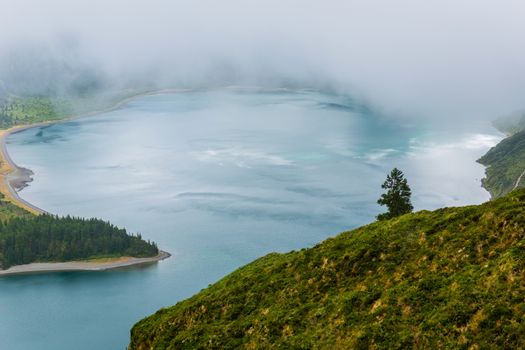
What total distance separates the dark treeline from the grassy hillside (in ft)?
421

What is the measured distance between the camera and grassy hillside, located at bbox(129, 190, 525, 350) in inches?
1136

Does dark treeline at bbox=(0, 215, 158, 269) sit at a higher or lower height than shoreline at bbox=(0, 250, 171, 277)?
higher

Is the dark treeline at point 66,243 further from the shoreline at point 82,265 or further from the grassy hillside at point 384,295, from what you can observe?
the grassy hillside at point 384,295

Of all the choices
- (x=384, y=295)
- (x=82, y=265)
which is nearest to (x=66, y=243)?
(x=82, y=265)

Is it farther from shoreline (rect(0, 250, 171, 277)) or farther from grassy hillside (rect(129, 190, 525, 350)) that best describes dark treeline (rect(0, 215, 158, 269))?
grassy hillside (rect(129, 190, 525, 350))

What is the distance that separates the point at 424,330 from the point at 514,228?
8.77m

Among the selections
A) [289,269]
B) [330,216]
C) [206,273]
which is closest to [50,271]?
[206,273]

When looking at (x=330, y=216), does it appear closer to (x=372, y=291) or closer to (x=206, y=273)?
(x=206, y=273)

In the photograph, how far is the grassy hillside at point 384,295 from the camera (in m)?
28.9

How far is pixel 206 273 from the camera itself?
153625mm

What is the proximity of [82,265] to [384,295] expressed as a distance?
14896cm

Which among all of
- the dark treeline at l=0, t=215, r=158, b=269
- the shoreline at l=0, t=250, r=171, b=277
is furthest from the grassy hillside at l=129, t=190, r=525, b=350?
the dark treeline at l=0, t=215, r=158, b=269

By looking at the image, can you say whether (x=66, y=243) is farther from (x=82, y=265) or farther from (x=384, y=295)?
(x=384, y=295)

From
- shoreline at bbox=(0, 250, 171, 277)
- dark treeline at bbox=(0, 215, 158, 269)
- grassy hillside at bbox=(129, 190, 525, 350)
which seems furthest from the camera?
dark treeline at bbox=(0, 215, 158, 269)
